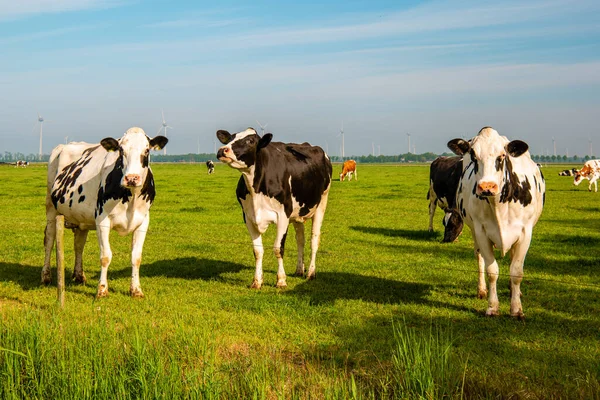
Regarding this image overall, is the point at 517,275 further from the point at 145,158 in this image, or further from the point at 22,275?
the point at 22,275

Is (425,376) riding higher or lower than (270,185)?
lower

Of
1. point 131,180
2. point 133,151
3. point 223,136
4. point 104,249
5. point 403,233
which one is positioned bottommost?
point 403,233

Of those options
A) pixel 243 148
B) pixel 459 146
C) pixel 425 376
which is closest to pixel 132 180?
pixel 243 148

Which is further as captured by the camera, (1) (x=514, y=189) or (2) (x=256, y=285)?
(2) (x=256, y=285)

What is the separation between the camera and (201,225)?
18.4m

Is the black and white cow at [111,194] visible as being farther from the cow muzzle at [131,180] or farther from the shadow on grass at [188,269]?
the shadow on grass at [188,269]

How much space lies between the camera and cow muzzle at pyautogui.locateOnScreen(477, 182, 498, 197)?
289 inches

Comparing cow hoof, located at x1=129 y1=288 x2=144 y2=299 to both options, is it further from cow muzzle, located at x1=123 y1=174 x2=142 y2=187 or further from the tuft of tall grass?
the tuft of tall grass

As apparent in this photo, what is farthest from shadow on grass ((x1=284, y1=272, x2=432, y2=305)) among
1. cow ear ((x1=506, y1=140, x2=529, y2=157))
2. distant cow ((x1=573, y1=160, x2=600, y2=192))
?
distant cow ((x1=573, y1=160, x2=600, y2=192))

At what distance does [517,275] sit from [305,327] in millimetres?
2732

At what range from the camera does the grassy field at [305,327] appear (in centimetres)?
521

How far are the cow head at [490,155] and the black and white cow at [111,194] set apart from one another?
14.3 ft

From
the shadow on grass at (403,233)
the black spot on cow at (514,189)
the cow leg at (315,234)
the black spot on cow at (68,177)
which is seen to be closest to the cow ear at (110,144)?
the black spot on cow at (68,177)

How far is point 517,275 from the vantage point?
7930 mm
